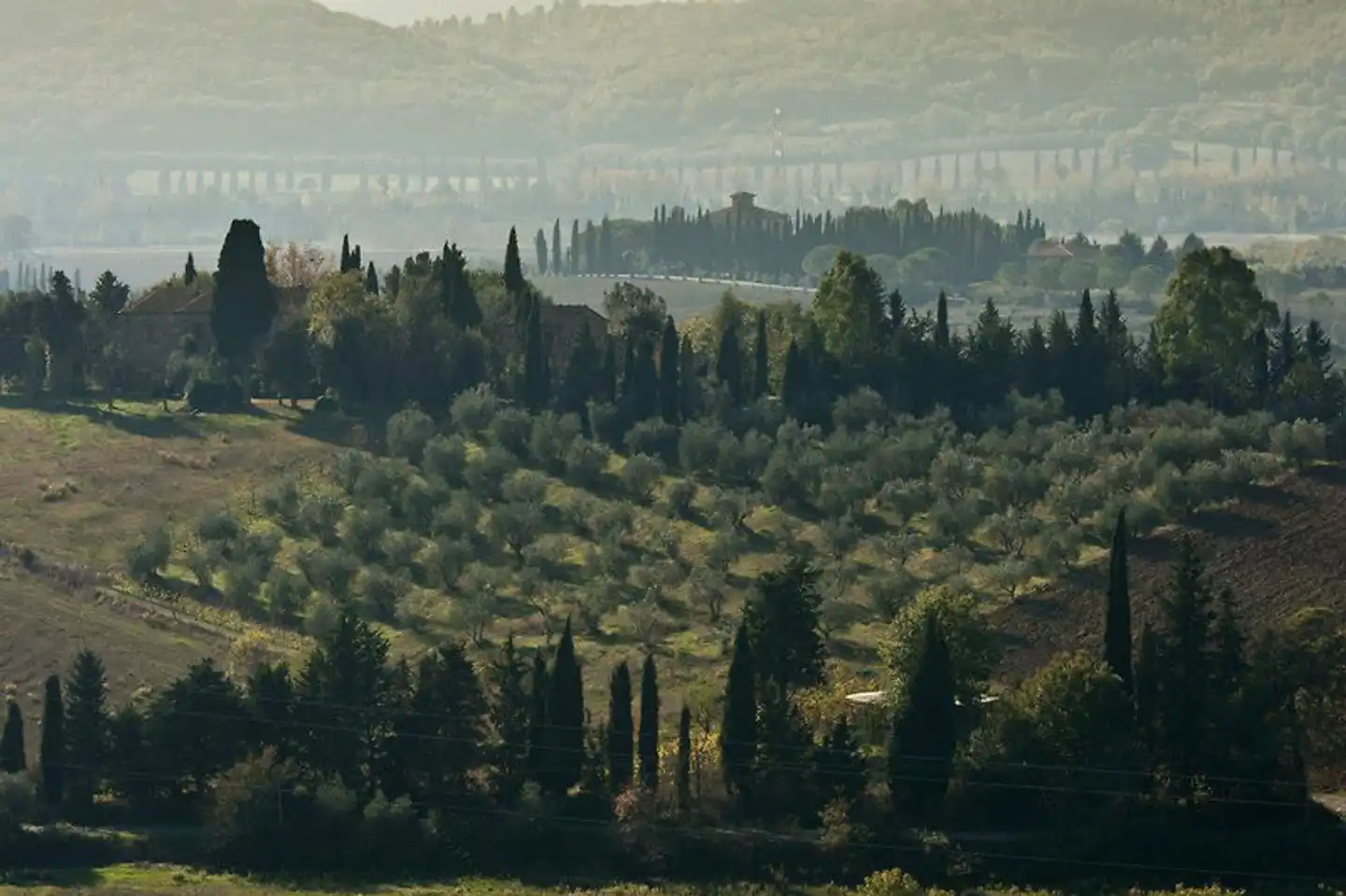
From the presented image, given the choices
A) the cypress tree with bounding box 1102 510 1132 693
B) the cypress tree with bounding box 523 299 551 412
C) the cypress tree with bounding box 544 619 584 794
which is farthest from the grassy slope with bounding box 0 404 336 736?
the cypress tree with bounding box 1102 510 1132 693

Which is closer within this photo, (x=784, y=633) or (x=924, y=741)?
(x=924, y=741)

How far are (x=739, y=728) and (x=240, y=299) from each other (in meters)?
45.9

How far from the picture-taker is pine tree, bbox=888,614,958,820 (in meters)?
69.1

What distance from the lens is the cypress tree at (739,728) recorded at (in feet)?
229

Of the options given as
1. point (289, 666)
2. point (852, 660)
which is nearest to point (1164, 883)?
point (852, 660)

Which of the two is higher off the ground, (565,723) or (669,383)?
(669,383)

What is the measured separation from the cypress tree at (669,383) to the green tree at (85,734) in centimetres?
3493

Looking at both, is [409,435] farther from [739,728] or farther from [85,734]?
[739,728]

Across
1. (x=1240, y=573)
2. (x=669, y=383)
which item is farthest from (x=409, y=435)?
(x=1240, y=573)

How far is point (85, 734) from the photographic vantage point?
7088cm

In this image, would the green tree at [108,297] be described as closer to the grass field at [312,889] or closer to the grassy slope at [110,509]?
the grassy slope at [110,509]

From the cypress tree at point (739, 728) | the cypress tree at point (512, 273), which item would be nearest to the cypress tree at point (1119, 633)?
the cypress tree at point (739, 728)

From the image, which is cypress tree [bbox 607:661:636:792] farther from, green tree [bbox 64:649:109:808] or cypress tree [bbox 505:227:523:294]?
cypress tree [bbox 505:227:523:294]

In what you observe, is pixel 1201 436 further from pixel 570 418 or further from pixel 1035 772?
pixel 1035 772
